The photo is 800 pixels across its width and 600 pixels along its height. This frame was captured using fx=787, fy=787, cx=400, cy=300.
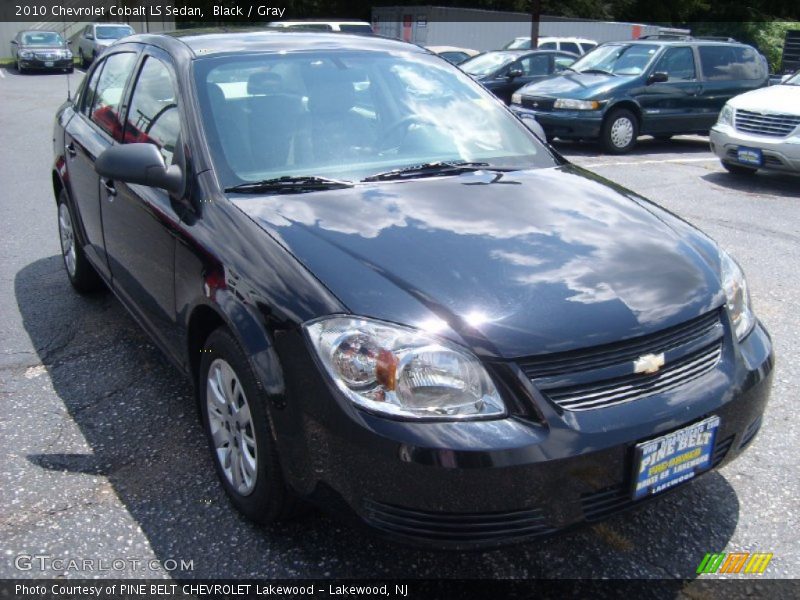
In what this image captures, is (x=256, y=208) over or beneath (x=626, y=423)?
over

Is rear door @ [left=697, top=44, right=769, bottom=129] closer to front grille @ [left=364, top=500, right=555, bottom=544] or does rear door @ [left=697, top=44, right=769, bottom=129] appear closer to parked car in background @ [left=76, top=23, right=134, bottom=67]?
front grille @ [left=364, top=500, right=555, bottom=544]

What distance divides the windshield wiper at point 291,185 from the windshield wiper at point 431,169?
149 mm

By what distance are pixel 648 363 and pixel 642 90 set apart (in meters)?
10.0

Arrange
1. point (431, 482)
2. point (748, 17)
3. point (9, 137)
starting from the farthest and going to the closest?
point (748, 17) < point (9, 137) < point (431, 482)

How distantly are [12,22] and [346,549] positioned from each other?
1611 inches

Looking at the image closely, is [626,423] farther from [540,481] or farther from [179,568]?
[179,568]

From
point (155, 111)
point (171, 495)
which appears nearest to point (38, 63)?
point (155, 111)

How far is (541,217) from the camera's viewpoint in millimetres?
2877

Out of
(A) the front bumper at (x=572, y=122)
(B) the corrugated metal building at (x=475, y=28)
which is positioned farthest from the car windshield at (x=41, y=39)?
(A) the front bumper at (x=572, y=122)

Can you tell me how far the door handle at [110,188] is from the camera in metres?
3.78

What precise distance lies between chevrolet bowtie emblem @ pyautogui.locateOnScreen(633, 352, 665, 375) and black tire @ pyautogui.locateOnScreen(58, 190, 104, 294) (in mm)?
3528

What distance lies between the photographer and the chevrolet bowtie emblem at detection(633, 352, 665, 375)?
2.31 meters

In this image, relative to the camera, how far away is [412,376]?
2.19 m

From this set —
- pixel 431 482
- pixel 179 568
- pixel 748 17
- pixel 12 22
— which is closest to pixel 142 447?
pixel 179 568
